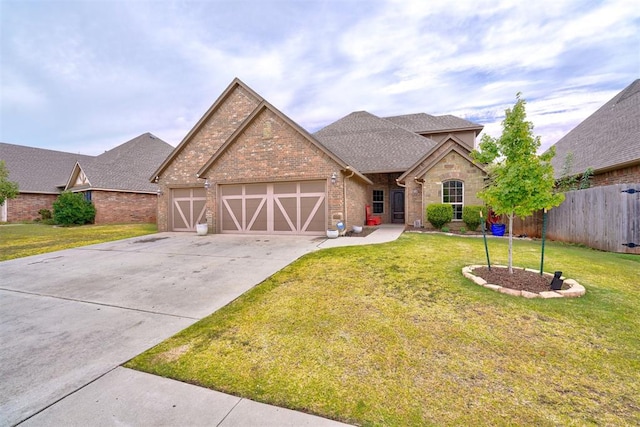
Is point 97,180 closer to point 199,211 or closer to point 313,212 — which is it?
point 199,211

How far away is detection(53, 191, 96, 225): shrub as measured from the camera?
2027cm

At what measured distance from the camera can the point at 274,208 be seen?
12898 millimetres

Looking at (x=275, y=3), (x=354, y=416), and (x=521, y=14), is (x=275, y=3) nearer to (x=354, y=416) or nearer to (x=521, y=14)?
(x=521, y=14)

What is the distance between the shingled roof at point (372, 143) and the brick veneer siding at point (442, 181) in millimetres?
2520

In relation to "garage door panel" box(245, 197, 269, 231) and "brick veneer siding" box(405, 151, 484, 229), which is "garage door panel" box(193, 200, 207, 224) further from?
"brick veneer siding" box(405, 151, 484, 229)

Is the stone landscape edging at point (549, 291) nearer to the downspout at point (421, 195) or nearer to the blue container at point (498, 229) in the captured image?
the blue container at point (498, 229)

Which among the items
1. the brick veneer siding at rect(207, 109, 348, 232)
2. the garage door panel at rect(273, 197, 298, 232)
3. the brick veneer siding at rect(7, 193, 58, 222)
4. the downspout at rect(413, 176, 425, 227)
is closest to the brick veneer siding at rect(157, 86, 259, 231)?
the brick veneer siding at rect(207, 109, 348, 232)

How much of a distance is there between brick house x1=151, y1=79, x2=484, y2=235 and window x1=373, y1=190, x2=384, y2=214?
1.23m

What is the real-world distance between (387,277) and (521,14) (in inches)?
410

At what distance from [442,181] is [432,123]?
39.9ft

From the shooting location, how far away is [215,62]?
46.4 ft

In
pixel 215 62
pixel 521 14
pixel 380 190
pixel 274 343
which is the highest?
pixel 215 62

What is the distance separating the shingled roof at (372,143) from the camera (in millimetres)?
17484

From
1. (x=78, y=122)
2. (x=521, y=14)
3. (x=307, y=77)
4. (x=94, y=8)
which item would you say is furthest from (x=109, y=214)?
(x=521, y=14)
